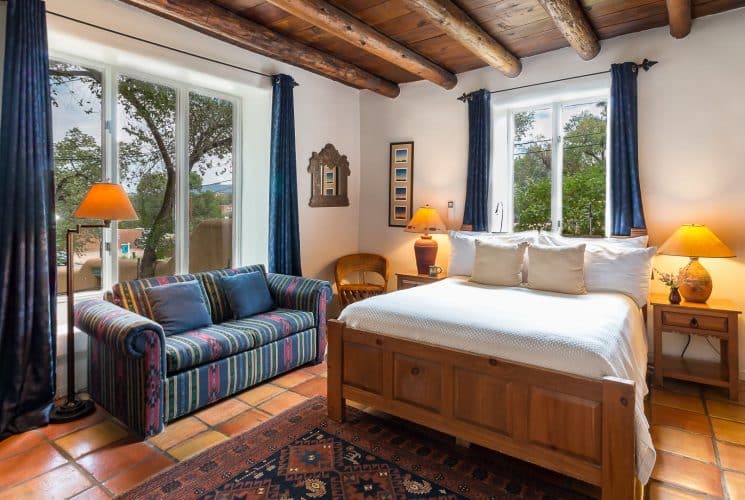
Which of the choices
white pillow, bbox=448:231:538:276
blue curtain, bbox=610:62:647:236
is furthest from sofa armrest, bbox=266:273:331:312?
blue curtain, bbox=610:62:647:236

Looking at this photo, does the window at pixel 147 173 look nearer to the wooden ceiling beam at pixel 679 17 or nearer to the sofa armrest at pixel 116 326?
the sofa armrest at pixel 116 326

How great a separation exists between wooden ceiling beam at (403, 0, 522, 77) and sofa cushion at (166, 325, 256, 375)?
2.43m

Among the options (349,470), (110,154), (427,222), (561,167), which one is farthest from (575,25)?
(110,154)

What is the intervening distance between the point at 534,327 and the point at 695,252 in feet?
5.47

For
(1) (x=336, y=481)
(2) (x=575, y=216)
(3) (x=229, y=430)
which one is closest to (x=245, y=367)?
(3) (x=229, y=430)

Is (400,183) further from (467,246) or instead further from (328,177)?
(467,246)

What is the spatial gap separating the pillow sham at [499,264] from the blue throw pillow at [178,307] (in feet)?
6.81

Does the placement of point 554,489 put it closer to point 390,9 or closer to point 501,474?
Result: point 501,474

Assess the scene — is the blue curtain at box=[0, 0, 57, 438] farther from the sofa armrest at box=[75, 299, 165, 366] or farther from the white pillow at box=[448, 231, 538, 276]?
the white pillow at box=[448, 231, 538, 276]

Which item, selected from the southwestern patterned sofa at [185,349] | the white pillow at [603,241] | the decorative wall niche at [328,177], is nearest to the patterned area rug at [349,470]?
the southwestern patterned sofa at [185,349]

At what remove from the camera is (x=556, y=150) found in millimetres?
3945

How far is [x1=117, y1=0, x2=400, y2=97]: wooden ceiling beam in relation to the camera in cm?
286

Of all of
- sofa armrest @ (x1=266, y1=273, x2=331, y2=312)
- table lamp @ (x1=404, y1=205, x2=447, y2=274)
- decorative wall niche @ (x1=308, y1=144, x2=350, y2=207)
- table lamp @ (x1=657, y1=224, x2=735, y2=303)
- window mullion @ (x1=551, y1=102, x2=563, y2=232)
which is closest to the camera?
table lamp @ (x1=657, y1=224, x2=735, y2=303)

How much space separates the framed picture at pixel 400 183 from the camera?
4.75 meters
